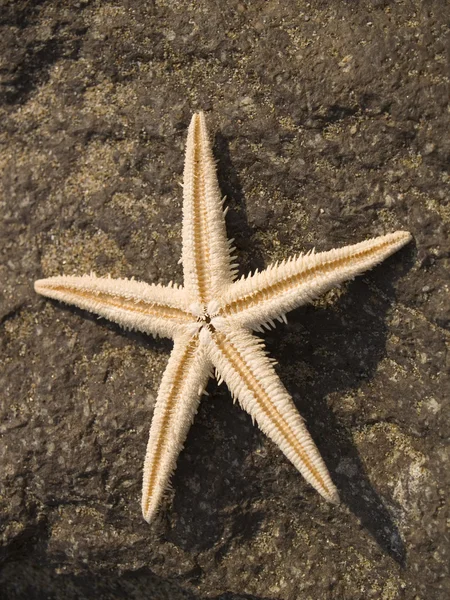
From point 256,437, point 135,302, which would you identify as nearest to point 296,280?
point 135,302

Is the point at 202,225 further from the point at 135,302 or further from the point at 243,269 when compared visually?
the point at 135,302

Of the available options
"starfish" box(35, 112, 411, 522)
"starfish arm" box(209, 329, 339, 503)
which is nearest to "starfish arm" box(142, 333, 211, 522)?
"starfish" box(35, 112, 411, 522)

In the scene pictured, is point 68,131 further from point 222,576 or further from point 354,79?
point 222,576

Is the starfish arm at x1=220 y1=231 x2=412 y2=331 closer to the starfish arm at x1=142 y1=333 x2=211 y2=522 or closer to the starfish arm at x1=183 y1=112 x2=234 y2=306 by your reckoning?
the starfish arm at x1=183 y1=112 x2=234 y2=306

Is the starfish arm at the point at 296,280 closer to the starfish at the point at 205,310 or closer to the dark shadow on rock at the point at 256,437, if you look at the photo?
the starfish at the point at 205,310

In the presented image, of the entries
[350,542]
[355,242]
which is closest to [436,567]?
[350,542]

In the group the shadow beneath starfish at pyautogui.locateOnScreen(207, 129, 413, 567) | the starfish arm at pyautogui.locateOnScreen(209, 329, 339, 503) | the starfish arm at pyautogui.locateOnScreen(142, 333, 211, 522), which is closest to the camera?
the starfish arm at pyautogui.locateOnScreen(209, 329, 339, 503)
